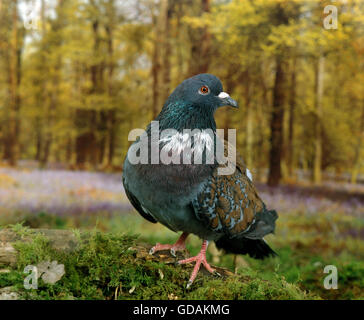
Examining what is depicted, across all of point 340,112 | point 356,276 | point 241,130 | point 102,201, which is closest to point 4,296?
point 356,276

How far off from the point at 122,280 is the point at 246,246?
62.6 inches

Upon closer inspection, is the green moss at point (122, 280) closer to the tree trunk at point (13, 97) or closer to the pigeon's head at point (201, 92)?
the pigeon's head at point (201, 92)

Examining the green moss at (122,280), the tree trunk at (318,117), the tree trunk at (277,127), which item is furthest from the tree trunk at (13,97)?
the green moss at (122,280)

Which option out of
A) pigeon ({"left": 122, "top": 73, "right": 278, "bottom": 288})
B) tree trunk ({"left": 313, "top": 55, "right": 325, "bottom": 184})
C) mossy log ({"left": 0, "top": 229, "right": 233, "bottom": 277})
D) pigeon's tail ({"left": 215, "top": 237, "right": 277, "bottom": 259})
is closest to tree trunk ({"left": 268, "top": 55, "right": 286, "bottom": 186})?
tree trunk ({"left": 313, "top": 55, "right": 325, "bottom": 184})

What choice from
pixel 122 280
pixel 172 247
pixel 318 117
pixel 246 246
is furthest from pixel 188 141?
pixel 318 117

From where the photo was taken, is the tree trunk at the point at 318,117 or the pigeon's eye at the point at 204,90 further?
the tree trunk at the point at 318,117

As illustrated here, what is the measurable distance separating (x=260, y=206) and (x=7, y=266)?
2.40 meters

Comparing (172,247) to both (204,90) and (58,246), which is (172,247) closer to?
(58,246)

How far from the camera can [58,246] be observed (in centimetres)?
313

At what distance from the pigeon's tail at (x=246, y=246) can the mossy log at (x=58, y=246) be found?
55cm

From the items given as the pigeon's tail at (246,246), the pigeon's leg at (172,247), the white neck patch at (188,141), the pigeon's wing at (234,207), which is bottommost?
the pigeon's tail at (246,246)

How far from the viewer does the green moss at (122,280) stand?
276cm

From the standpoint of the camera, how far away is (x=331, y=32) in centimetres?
800
